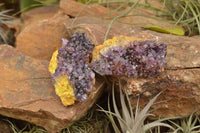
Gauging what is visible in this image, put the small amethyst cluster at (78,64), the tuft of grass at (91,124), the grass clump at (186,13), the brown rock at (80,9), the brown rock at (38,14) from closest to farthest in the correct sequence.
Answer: the small amethyst cluster at (78,64)
the tuft of grass at (91,124)
the grass clump at (186,13)
the brown rock at (80,9)
the brown rock at (38,14)

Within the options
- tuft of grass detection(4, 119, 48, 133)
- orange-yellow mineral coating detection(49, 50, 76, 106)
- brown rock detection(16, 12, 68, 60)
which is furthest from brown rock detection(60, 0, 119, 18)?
tuft of grass detection(4, 119, 48, 133)

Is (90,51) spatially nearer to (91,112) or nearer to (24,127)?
(91,112)

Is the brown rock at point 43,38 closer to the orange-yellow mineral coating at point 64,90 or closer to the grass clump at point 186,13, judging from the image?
the orange-yellow mineral coating at point 64,90

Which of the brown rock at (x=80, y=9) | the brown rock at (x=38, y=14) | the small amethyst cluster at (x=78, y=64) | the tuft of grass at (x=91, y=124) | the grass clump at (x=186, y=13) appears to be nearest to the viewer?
the small amethyst cluster at (x=78, y=64)

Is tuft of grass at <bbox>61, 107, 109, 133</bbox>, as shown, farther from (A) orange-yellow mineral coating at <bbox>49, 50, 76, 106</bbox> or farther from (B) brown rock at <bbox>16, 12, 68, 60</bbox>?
(B) brown rock at <bbox>16, 12, 68, 60</bbox>

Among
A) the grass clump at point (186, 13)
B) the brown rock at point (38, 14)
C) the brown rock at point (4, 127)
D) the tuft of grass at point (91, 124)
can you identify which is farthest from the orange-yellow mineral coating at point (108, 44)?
the brown rock at point (38, 14)
